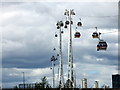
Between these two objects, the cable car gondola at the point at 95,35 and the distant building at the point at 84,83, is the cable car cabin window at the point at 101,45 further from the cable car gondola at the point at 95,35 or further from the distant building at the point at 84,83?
the distant building at the point at 84,83

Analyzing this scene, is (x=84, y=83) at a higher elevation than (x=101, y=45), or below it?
below

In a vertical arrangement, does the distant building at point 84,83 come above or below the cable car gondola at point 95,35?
below

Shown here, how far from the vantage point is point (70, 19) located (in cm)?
7950

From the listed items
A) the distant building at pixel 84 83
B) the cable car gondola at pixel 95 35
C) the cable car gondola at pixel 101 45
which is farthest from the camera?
the distant building at pixel 84 83

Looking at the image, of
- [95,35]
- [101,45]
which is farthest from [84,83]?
[95,35]

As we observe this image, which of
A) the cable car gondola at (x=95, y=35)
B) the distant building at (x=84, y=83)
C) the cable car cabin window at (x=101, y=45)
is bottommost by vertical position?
the distant building at (x=84, y=83)

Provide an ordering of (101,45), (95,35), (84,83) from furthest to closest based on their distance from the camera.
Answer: (84,83) < (101,45) < (95,35)

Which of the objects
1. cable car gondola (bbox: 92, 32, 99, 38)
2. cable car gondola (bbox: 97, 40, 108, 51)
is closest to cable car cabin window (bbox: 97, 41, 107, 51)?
cable car gondola (bbox: 97, 40, 108, 51)

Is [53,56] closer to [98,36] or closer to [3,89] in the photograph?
[3,89]

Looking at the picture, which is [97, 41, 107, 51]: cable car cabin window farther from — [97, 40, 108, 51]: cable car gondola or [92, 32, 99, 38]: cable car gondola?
[92, 32, 99, 38]: cable car gondola

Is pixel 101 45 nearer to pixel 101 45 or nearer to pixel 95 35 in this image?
pixel 101 45

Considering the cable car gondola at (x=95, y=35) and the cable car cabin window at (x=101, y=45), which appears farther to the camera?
the cable car cabin window at (x=101, y=45)

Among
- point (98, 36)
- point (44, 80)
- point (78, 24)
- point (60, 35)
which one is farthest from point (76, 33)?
point (44, 80)

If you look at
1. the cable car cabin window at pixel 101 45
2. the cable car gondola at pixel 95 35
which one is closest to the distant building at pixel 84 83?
the cable car cabin window at pixel 101 45
